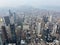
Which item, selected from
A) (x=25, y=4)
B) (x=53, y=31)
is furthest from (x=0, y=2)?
(x=53, y=31)

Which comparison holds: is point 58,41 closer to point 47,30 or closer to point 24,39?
point 47,30

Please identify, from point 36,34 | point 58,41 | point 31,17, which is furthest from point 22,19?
point 58,41

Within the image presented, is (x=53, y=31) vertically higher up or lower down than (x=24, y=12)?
lower down

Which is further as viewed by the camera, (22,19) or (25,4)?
(22,19)

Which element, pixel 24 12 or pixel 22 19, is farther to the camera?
pixel 22 19

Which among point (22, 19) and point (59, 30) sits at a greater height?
point (22, 19)

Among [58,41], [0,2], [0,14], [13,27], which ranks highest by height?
[0,2]

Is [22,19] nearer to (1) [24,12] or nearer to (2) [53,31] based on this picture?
(1) [24,12]

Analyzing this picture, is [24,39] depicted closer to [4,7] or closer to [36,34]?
[36,34]
